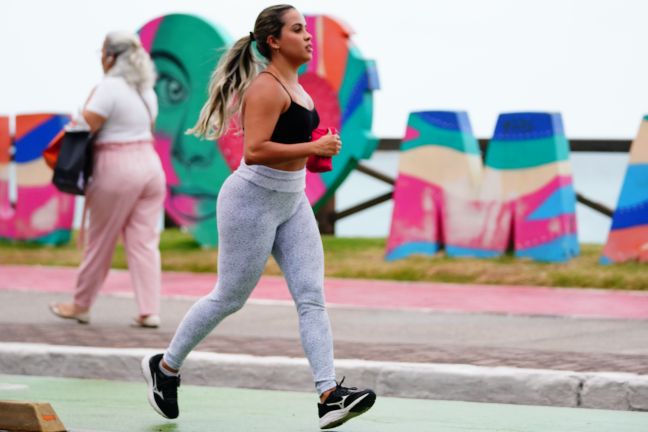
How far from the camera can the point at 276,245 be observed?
6430 mm

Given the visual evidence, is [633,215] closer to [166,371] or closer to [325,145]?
[166,371]

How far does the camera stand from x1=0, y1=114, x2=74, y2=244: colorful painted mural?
1792 cm

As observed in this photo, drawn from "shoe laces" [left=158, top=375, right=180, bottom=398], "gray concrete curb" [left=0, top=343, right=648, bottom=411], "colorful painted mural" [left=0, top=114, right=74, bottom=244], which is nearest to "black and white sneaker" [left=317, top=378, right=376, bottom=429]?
"shoe laces" [left=158, top=375, right=180, bottom=398]

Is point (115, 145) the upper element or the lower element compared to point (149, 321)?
upper

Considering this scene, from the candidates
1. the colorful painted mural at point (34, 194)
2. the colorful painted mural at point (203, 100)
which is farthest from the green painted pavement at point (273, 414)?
the colorful painted mural at point (34, 194)

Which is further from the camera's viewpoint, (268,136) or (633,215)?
(633,215)

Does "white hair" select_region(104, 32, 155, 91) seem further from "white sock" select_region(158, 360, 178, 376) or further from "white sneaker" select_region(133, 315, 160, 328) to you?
"white sock" select_region(158, 360, 178, 376)

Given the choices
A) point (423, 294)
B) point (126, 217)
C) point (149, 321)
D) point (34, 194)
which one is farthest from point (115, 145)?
point (34, 194)

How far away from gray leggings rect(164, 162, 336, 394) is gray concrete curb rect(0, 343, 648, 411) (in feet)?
4.32

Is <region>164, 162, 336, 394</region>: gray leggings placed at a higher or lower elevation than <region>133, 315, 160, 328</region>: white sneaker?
higher

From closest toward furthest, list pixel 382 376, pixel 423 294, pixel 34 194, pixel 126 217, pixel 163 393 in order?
pixel 163 393, pixel 382 376, pixel 126 217, pixel 423 294, pixel 34 194

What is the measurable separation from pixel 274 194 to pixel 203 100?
11.0 m

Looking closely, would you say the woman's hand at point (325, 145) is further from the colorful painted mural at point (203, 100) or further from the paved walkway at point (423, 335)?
the colorful painted mural at point (203, 100)

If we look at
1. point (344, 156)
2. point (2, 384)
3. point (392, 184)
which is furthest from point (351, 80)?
point (2, 384)
